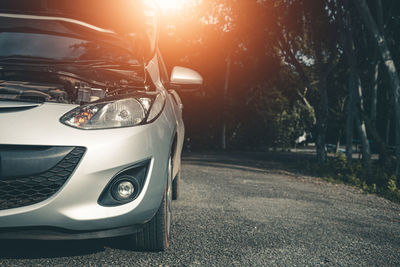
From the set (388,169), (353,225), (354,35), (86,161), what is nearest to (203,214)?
(353,225)

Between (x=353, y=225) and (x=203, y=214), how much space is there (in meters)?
1.47

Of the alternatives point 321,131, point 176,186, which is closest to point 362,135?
point 321,131

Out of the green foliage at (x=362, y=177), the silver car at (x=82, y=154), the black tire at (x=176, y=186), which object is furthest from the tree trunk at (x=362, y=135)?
the silver car at (x=82, y=154)

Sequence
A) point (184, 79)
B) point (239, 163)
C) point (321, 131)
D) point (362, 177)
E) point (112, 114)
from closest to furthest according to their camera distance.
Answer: point (112, 114) → point (184, 79) → point (362, 177) → point (239, 163) → point (321, 131)

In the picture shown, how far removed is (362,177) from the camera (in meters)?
9.04

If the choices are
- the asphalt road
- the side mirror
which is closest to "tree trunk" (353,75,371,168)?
the asphalt road

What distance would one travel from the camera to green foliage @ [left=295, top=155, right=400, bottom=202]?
691cm

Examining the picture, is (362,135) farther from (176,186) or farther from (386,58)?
(176,186)

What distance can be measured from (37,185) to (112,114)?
0.59 metres

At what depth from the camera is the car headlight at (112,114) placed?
233cm

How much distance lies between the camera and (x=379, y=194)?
6742mm

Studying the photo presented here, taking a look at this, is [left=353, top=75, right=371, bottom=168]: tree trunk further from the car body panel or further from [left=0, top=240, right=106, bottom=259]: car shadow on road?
the car body panel

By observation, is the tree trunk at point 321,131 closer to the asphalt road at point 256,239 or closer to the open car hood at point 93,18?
the asphalt road at point 256,239

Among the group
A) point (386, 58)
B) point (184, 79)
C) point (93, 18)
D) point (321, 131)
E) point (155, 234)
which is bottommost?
point (155, 234)
